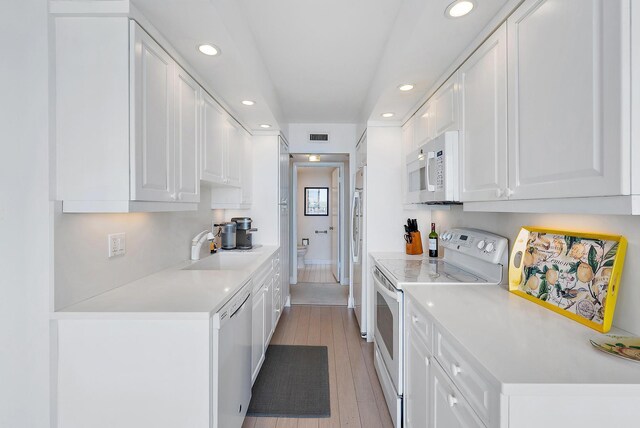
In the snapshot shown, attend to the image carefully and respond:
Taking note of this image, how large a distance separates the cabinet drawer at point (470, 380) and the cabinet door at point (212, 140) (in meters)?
1.80

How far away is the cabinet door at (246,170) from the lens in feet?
10.7

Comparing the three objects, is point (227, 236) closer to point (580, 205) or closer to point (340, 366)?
point (340, 366)

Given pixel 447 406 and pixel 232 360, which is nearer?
pixel 447 406

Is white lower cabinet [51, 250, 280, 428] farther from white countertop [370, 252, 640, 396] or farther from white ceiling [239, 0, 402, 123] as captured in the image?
white ceiling [239, 0, 402, 123]

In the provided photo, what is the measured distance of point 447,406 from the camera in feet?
3.84

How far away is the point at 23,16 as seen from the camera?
1.28 m

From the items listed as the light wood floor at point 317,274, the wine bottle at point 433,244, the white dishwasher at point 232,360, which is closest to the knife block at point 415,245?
the wine bottle at point 433,244

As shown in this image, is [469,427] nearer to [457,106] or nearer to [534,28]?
[534,28]

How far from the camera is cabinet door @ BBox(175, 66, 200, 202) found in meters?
1.81

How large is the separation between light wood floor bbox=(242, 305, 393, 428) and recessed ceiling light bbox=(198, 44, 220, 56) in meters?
2.25

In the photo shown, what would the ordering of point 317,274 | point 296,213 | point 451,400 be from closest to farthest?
point 451,400, point 296,213, point 317,274

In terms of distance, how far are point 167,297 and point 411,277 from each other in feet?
4.55

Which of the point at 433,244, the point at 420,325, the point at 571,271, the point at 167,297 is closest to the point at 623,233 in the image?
the point at 571,271

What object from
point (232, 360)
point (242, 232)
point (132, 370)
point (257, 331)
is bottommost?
point (257, 331)
